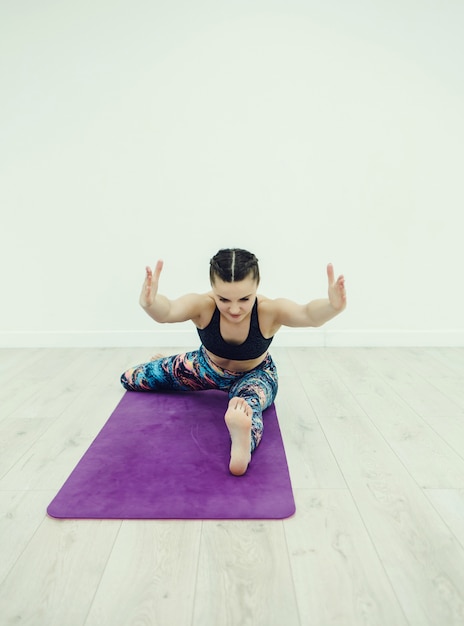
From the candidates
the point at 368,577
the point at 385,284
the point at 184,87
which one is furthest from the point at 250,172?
the point at 368,577

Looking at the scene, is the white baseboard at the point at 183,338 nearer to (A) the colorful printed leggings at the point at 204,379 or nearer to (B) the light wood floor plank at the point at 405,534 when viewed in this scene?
(A) the colorful printed leggings at the point at 204,379

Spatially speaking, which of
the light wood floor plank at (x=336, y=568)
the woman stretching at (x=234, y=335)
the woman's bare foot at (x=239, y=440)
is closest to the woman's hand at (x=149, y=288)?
the woman stretching at (x=234, y=335)

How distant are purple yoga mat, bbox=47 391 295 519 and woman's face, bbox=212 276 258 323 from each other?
0.46 meters

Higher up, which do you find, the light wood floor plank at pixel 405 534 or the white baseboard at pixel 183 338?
the light wood floor plank at pixel 405 534

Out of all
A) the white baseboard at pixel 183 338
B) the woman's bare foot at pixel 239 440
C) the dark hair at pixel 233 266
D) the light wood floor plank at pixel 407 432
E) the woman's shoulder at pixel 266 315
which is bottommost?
the white baseboard at pixel 183 338

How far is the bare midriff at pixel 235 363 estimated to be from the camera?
207cm

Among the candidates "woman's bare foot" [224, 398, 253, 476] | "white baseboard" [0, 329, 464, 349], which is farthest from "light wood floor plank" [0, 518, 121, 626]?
"white baseboard" [0, 329, 464, 349]

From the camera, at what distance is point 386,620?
3.52ft

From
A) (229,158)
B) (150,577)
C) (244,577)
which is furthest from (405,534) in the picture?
(229,158)

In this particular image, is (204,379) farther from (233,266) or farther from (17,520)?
(17,520)

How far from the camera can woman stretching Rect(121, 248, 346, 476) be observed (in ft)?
5.52

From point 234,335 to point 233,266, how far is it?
319 millimetres

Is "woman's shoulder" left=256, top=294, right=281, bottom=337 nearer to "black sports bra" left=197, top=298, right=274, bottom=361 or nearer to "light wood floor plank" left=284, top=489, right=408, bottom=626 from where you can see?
"black sports bra" left=197, top=298, right=274, bottom=361

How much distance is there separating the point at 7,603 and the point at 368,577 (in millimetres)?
784
